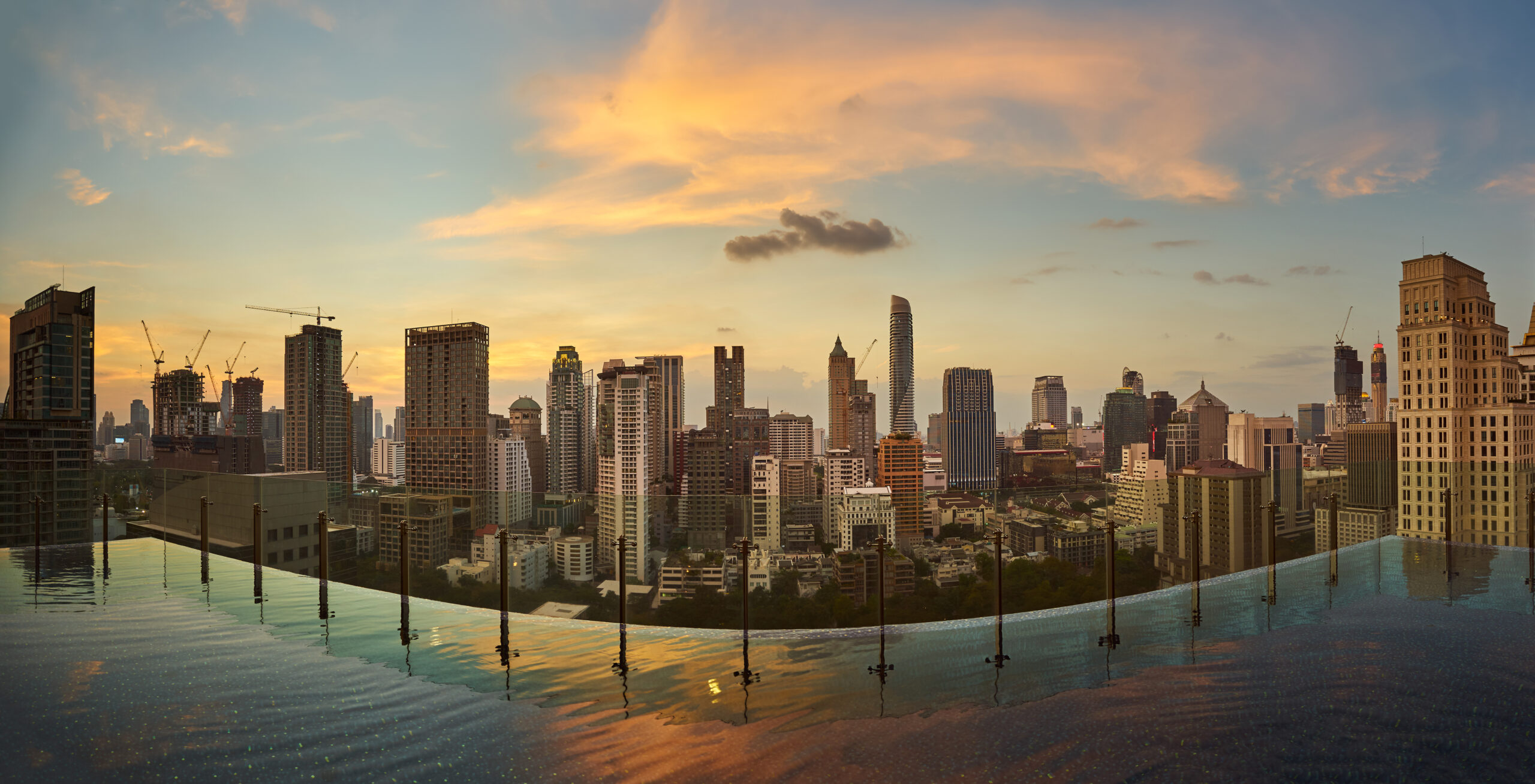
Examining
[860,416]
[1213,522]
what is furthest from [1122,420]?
[1213,522]

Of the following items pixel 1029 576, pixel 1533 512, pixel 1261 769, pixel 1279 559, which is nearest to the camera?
pixel 1261 769

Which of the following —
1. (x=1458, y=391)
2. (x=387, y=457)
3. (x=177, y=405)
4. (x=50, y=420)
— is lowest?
(x=387, y=457)

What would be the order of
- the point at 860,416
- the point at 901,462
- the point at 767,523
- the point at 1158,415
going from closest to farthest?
the point at 767,523
the point at 901,462
the point at 1158,415
the point at 860,416

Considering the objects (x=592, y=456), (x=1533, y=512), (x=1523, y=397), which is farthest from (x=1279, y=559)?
(x=592, y=456)

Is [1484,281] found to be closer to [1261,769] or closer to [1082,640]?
[1082,640]

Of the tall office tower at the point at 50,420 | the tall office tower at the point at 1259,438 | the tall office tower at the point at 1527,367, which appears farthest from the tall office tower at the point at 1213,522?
the tall office tower at the point at 1259,438

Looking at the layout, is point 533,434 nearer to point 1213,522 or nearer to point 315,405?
point 315,405

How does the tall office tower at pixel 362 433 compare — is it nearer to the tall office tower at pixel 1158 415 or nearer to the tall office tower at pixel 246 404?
the tall office tower at pixel 246 404
